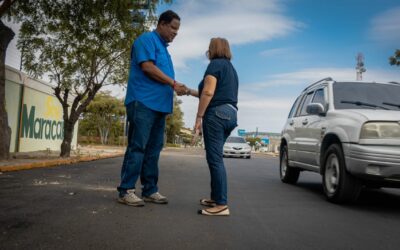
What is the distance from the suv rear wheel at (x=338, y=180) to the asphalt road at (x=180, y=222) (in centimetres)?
17

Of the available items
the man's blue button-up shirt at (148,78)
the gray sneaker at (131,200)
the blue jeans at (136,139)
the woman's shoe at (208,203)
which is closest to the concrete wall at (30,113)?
the man's blue button-up shirt at (148,78)

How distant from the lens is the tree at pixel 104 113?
45438mm

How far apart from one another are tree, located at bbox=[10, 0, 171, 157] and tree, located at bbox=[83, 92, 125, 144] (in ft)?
97.8

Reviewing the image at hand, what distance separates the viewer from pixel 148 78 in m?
5.00

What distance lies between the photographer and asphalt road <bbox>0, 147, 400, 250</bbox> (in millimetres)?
3375

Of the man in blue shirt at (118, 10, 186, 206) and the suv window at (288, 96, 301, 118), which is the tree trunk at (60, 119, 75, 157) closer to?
the suv window at (288, 96, 301, 118)

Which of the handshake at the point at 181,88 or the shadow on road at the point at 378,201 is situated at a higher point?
the handshake at the point at 181,88

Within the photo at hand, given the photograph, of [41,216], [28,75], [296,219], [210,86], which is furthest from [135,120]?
[28,75]

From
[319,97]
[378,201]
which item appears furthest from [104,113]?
[378,201]

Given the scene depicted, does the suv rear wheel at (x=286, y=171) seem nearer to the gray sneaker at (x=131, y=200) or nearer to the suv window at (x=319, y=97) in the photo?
the suv window at (x=319, y=97)

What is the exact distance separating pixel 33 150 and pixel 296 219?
46.4 feet

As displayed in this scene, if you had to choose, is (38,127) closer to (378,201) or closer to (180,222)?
(378,201)

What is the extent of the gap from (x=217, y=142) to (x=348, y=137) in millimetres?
1988

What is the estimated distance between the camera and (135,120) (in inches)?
193
